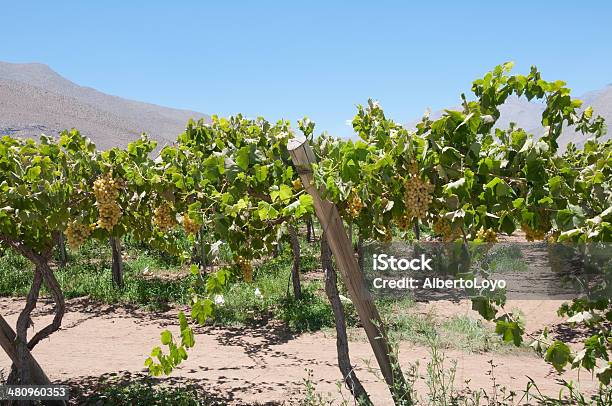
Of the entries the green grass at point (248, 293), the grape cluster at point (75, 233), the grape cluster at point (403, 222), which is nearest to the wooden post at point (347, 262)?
the grape cluster at point (403, 222)

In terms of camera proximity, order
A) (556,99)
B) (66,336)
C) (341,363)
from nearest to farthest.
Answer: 1. (556,99)
2. (341,363)
3. (66,336)

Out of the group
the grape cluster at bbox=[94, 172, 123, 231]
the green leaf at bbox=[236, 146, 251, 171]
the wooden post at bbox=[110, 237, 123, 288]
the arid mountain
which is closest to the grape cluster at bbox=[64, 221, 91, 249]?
the grape cluster at bbox=[94, 172, 123, 231]

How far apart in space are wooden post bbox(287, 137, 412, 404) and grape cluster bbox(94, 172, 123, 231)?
1732mm

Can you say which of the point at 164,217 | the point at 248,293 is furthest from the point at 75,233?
the point at 248,293

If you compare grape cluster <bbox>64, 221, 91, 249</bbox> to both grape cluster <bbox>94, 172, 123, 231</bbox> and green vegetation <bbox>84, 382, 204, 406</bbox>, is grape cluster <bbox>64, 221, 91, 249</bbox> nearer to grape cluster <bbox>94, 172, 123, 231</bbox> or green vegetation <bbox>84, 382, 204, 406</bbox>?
grape cluster <bbox>94, 172, 123, 231</bbox>

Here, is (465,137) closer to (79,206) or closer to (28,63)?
(79,206)

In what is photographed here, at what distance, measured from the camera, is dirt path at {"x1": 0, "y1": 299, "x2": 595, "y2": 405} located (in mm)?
5121

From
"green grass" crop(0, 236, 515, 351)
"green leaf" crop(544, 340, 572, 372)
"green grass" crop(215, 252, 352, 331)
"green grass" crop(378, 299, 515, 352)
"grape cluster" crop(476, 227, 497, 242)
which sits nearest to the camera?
"green leaf" crop(544, 340, 572, 372)

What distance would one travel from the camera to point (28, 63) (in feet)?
229

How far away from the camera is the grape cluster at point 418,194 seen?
89.7 inches

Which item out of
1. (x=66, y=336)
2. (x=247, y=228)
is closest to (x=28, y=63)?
(x=66, y=336)

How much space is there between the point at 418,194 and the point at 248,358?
15.4ft

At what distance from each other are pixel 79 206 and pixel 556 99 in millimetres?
3502

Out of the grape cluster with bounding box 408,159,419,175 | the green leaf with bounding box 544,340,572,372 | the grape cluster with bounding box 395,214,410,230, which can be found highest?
the grape cluster with bounding box 408,159,419,175
